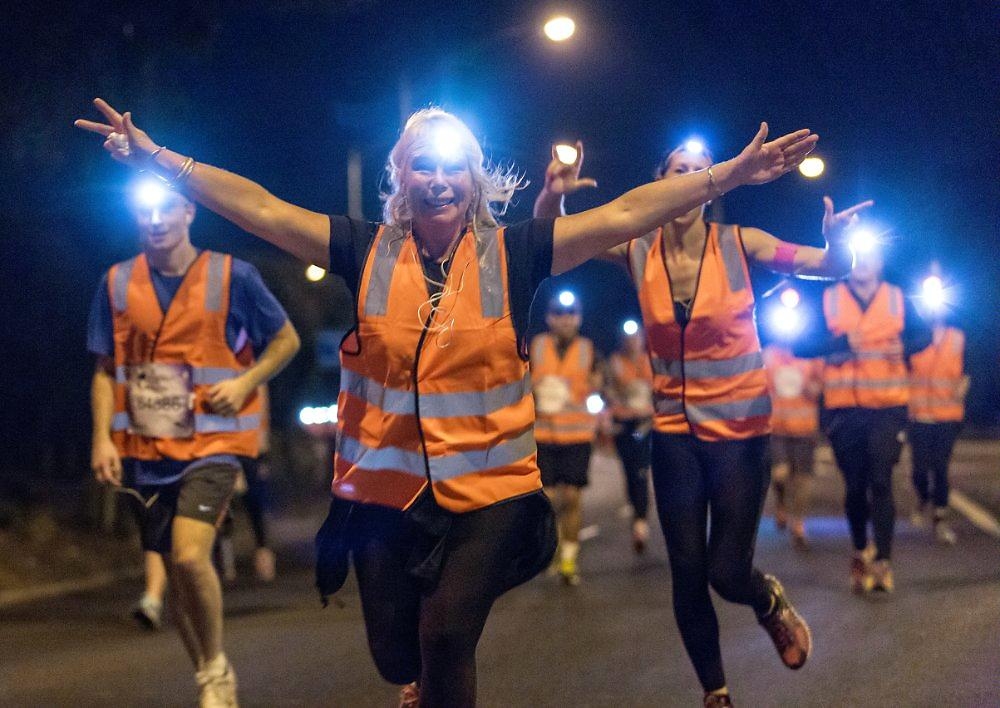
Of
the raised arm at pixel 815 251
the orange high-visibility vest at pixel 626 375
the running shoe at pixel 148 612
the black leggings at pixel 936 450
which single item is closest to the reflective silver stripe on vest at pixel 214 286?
the raised arm at pixel 815 251

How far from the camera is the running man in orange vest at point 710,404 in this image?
525cm

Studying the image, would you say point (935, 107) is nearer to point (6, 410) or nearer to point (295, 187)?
point (6, 410)

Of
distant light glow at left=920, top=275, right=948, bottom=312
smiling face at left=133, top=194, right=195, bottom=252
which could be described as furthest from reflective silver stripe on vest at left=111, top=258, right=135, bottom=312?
distant light glow at left=920, top=275, right=948, bottom=312

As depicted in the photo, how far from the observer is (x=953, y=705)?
5.61m

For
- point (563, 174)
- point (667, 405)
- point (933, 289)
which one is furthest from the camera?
point (933, 289)

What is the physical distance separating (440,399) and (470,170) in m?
0.74

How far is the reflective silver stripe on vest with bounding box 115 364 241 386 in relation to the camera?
236 inches

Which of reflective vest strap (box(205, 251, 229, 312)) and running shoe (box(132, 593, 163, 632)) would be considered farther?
running shoe (box(132, 593, 163, 632))

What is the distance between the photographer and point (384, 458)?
3922mm

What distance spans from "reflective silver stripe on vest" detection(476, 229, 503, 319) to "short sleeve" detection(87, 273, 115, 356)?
105 inches

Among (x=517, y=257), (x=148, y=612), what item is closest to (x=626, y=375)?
(x=148, y=612)

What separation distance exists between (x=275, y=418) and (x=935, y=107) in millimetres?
13500

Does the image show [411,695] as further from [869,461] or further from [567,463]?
[567,463]

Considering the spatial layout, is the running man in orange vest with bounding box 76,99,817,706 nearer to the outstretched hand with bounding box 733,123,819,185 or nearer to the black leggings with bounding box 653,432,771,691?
the outstretched hand with bounding box 733,123,819,185
